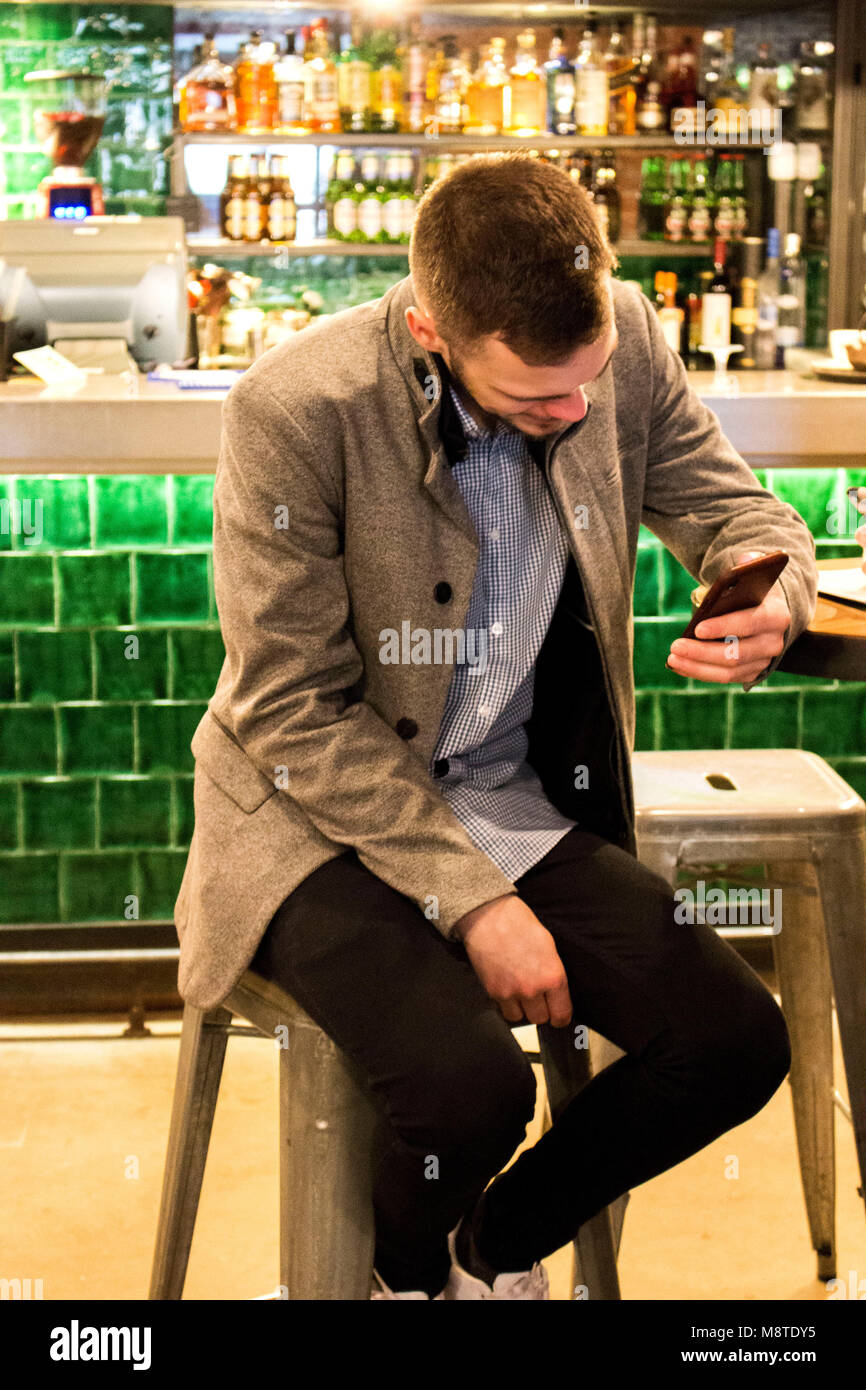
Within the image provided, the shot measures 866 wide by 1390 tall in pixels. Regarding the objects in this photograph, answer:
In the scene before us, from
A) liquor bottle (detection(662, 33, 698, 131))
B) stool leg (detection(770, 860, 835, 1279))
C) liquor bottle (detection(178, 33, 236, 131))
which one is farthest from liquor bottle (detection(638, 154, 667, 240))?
stool leg (detection(770, 860, 835, 1279))

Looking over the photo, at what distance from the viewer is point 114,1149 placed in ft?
7.71

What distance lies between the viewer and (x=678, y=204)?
209 inches

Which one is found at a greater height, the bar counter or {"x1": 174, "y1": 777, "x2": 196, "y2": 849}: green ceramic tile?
the bar counter

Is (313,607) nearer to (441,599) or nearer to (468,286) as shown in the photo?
(441,599)

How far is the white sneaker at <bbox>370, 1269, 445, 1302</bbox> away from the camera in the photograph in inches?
57.3

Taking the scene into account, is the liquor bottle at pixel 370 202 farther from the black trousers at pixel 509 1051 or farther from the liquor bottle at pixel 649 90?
the black trousers at pixel 509 1051

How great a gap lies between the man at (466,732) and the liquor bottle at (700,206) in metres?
3.95

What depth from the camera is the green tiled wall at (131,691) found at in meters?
2.64

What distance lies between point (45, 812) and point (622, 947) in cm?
157

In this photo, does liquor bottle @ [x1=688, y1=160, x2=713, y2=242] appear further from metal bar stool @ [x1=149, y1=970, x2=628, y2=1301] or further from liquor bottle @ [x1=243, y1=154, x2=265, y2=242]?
metal bar stool @ [x1=149, y1=970, x2=628, y2=1301]

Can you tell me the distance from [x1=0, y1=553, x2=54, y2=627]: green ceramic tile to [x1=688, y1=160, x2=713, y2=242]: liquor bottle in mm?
3415

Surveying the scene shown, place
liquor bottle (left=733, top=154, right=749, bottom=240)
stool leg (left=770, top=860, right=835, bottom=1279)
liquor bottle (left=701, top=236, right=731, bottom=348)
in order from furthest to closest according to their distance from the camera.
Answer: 1. liquor bottle (left=733, top=154, right=749, bottom=240)
2. liquor bottle (left=701, top=236, right=731, bottom=348)
3. stool leg (left=770, top=860, right=835, bottom=1279)

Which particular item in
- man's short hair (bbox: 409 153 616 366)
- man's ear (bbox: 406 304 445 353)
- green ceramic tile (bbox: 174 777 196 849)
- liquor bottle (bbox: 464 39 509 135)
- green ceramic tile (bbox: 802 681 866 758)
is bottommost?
green ceramic tile (bbox: 174 777 196 849)

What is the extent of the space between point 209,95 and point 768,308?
80.0 inches
